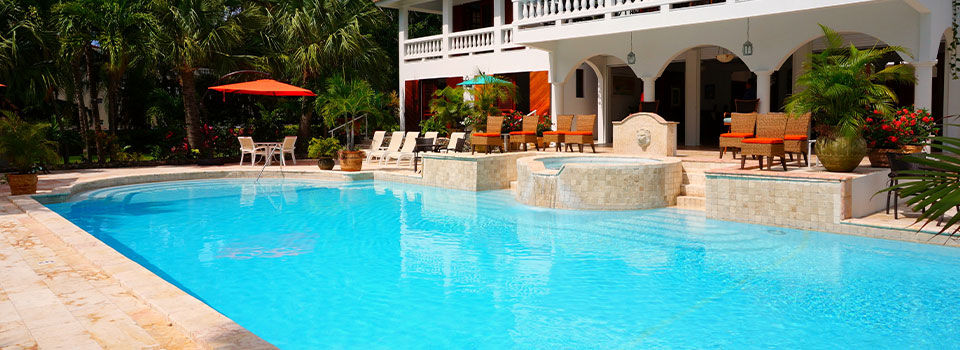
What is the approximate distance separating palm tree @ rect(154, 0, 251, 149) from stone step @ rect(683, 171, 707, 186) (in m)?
12.3

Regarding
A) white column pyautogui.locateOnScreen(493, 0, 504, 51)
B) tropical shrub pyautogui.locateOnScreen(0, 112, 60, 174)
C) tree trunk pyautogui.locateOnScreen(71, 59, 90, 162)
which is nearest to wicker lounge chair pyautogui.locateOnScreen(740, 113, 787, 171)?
white column pyautogui.locateOnScreen(493, 0, 504, 51)

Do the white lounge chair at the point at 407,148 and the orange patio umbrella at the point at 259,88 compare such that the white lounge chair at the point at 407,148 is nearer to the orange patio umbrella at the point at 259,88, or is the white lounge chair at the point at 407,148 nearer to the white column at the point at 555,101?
the orange patio umbrella at the point at 259,88

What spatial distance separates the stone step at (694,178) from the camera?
11867mm

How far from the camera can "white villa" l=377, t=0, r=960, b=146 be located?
1305 centimetres

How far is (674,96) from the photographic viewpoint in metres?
21.8

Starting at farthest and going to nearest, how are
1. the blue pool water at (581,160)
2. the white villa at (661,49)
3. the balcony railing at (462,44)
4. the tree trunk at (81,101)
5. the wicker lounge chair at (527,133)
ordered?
the balcony railing at (462,44) → the tree trunk at (81,101) → the wicker lounge chair at (527,133) → the blue pool water at (581,160) → the white villa at (661,49)

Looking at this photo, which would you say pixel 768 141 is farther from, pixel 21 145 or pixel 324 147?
pixel 324 147

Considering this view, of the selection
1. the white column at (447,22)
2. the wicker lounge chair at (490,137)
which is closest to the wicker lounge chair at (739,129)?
the wicker lounge chair at (490,137)

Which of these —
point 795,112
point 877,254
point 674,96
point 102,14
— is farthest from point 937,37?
point 102,14

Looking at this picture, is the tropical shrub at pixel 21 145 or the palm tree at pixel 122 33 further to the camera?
the palm tree at pixel 122 33

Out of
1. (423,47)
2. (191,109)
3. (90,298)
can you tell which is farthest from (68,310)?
(423,47)

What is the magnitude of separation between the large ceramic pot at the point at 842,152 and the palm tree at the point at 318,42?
44.4ft

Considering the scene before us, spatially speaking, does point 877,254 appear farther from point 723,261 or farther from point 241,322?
point 241,322

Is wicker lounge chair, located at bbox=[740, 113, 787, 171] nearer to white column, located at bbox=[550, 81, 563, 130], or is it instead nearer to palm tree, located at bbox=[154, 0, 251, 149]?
white column, located at bbox=[550, 81, 563, 130]
